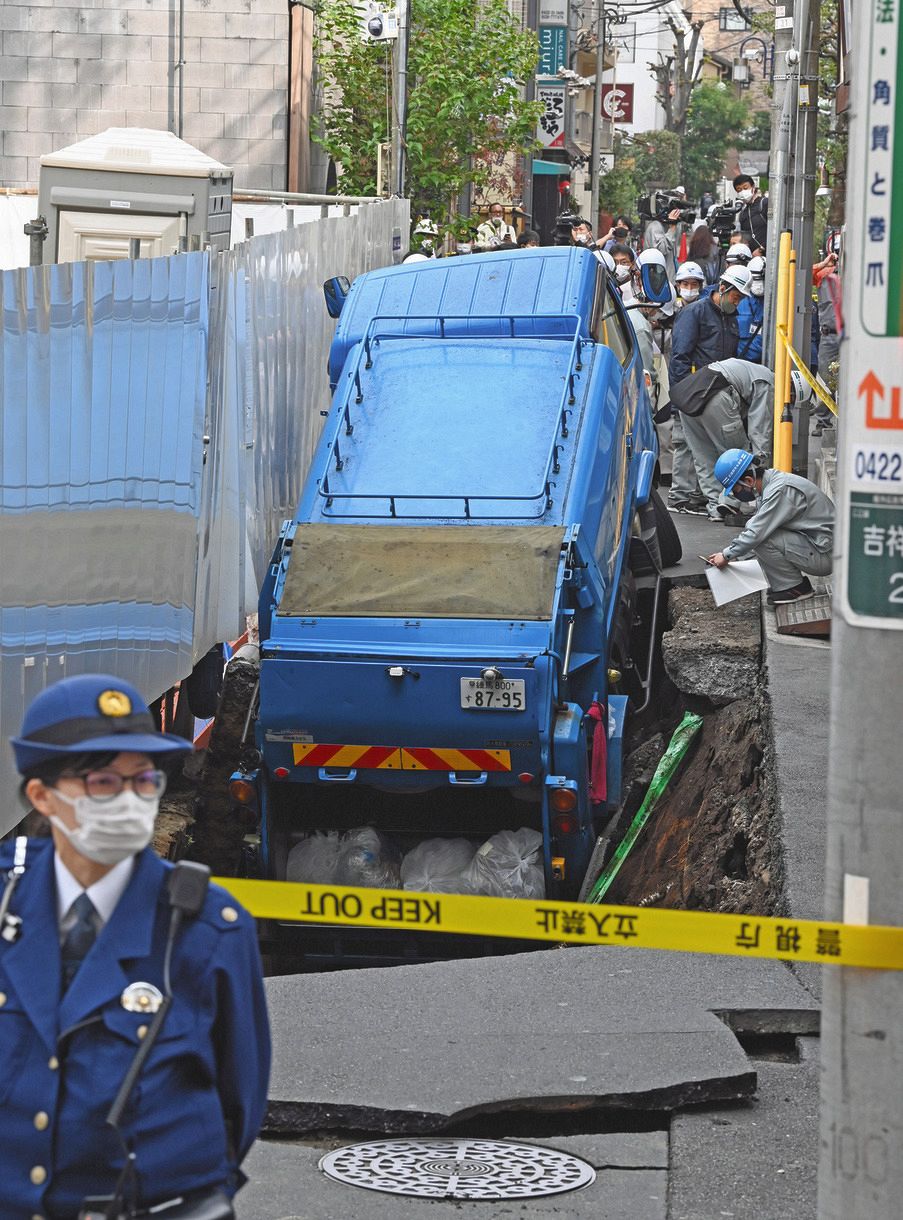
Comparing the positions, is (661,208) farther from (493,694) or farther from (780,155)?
(493,694)

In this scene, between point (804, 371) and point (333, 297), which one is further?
point (804, 371)

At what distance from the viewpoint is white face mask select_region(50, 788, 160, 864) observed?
3.11 meters

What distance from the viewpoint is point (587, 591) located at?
962cm

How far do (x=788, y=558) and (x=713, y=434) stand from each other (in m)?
4.52

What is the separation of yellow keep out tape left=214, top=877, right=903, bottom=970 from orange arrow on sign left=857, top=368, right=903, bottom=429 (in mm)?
1065

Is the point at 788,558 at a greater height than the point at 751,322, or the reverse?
the point at 751,322

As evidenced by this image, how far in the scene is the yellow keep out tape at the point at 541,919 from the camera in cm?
422

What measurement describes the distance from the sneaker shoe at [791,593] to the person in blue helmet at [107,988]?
30.8 ft

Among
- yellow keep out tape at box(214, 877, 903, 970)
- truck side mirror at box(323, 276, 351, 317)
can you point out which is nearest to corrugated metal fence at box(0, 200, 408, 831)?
truck side mirror at box(323, 276, 351, 317)

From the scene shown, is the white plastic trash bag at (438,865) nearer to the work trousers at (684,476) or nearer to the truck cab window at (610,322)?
the truck cab window at (610,322)

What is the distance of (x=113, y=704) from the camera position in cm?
317

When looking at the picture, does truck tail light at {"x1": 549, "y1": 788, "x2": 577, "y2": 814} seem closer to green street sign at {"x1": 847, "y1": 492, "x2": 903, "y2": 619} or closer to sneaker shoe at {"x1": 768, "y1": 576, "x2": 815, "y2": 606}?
sneaker shoe at {"x1": 768, "y1": 576, "x2": 815, "y2": 606}

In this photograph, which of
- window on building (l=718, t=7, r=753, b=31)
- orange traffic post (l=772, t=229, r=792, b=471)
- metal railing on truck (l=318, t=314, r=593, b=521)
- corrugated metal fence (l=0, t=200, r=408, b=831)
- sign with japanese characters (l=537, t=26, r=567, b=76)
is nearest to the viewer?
corrugated metal fence (l=0, t=200, r=408, b=831)

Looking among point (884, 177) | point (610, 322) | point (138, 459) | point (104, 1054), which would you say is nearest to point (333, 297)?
point (610, 322)
